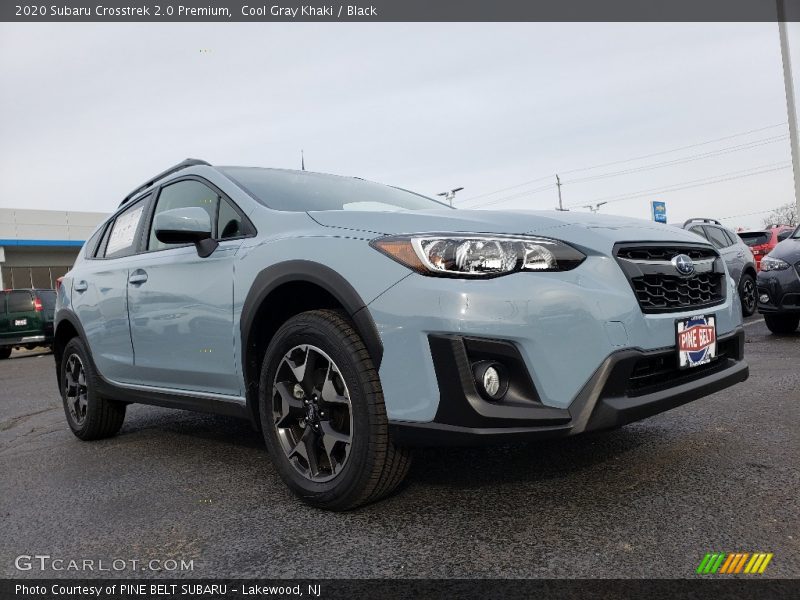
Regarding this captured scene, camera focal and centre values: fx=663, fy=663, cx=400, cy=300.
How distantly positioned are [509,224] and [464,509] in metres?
1.11

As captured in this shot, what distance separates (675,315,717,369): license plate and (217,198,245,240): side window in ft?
6.53

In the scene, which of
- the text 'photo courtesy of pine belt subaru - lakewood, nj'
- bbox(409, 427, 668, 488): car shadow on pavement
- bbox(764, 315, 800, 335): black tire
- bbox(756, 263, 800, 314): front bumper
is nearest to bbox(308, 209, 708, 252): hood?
the text 'photo courtesy of pine belt subaru - lakewood, nj'

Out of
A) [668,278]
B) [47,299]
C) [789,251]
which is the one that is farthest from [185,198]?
[47,299]

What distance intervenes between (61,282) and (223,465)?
93.4 inches

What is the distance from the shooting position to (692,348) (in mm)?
2641

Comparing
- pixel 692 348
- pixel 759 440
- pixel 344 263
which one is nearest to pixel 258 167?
pixel 344 263

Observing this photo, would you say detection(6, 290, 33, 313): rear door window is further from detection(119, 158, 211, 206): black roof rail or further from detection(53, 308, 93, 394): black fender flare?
detection(119, 158, 211, 206): black roof rail

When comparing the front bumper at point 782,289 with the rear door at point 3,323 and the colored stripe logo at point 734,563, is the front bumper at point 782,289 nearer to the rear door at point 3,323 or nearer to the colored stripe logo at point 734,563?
the colored stripe logo at point 734,563

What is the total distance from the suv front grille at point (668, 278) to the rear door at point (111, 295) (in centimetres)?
286

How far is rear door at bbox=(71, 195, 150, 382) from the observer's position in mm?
3994

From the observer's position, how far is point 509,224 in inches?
98.4

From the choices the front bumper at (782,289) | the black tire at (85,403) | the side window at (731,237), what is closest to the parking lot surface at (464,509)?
the black tire at (85,403)

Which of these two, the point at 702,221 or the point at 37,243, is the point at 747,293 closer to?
the point at 702,221

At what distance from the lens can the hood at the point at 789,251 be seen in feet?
23.2
